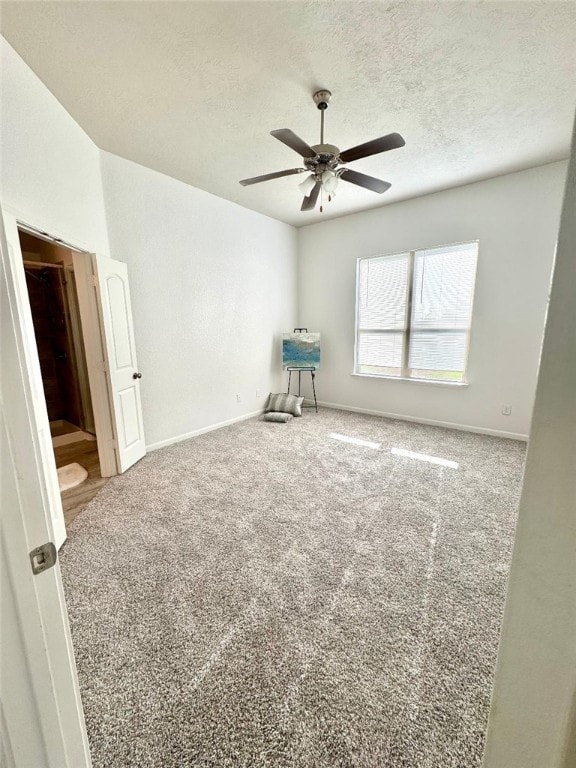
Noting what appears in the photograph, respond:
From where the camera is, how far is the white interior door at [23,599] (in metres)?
0.54

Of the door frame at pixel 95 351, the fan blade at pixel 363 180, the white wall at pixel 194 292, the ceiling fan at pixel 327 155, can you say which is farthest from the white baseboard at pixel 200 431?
the fan blade at pixel 363 180

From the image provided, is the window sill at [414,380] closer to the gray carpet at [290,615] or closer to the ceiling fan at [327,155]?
the gray carpet at [290,615]

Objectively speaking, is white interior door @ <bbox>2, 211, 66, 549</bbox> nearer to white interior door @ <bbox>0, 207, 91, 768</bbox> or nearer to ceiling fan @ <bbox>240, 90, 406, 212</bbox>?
white interior door @ <bbox>0, 207, 91, 768</bbox>

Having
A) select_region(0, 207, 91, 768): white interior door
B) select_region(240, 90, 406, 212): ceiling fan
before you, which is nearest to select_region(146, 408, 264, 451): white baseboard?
select_region(240, 90, 406, 212): ceiling fan

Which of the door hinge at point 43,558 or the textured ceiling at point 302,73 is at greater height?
the textured ceiling at point 302,73

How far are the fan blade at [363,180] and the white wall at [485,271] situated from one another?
69.4 inches

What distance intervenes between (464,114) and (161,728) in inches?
160

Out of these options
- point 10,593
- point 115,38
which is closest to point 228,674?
point 10,593

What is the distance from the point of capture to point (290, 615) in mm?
1540

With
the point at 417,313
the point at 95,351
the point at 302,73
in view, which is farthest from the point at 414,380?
the point at 95,351

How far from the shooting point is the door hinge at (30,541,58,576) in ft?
1.91

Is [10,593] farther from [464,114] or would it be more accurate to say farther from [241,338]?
[241,338]

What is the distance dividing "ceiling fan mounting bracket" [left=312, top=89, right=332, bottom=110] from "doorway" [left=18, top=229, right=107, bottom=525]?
3.15 m

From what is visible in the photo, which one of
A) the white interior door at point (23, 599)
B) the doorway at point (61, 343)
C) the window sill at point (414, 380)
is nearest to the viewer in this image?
the white interior door at point (23, 599)
